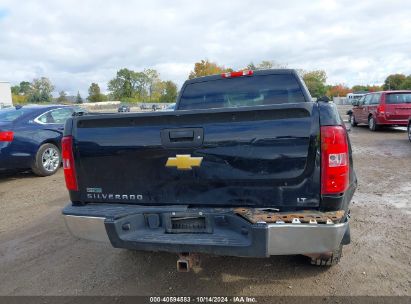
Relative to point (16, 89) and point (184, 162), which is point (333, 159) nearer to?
point (184, 162)

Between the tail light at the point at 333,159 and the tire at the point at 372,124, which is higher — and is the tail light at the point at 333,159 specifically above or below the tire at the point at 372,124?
above

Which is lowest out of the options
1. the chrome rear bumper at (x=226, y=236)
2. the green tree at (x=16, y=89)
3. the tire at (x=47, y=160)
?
the tire at (x=47, y=160)

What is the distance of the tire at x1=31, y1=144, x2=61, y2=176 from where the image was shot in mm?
7387

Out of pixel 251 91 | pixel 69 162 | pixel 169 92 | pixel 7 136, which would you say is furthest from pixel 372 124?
pixel 169 92

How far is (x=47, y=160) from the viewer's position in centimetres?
764

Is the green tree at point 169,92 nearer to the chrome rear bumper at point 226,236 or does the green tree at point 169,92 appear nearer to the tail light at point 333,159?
the chrome rear bumper at point 226,236

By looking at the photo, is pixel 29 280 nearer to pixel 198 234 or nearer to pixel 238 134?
pixel 198 234

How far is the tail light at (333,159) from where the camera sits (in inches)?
94.0

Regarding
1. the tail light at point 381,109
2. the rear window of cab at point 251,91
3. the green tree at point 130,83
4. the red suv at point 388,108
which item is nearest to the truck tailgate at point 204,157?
the rear window of cab at point 251,91

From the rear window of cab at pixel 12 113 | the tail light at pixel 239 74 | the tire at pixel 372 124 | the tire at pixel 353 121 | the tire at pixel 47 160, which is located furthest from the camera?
the tire at pixel 353 121

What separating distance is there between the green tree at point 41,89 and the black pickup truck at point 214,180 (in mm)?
108307

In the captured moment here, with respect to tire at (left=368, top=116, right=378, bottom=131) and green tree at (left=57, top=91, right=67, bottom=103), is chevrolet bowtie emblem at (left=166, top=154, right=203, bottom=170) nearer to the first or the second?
tire at (left=368, top=116, right=378, bottom=131)

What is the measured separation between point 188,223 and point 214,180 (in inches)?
15.4

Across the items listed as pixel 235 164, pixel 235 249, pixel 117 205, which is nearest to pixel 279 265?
pixel 235 249
